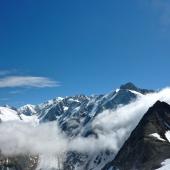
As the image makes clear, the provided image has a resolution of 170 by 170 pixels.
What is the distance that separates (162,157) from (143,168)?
10.8m

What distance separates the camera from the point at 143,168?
19788 cm

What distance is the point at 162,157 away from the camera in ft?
630
